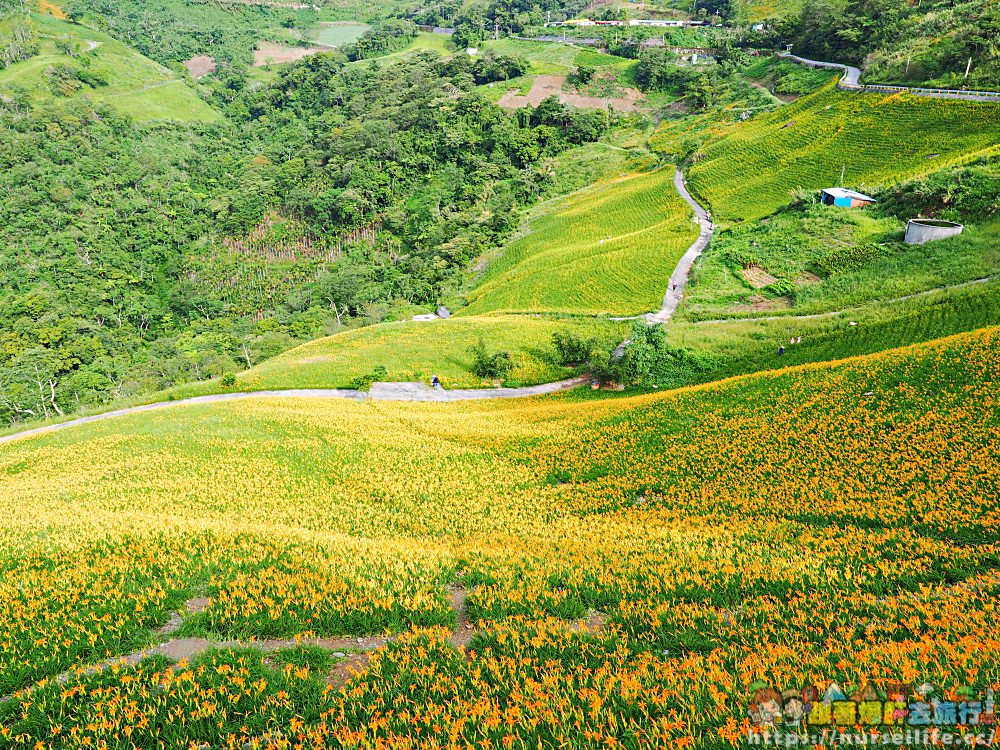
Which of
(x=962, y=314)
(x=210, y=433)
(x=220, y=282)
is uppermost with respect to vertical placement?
(x=962, y=314)

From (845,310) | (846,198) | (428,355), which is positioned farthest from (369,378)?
(846,198)

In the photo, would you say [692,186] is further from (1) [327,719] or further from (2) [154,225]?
(2) [154,225]

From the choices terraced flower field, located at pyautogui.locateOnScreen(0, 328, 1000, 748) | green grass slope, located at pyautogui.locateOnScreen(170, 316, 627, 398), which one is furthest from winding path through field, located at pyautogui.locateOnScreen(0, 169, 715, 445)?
terraced flower field, located at pyautogui.locateOnScreen(0, 328, 1000, 748)

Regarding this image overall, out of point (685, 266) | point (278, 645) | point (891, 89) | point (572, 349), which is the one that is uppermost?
point (891, 89)

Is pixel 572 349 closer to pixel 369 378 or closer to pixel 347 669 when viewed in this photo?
pixel 369 378

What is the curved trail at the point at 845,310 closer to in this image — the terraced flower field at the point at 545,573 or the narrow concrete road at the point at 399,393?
the narrow concrete road at the point at 399,393

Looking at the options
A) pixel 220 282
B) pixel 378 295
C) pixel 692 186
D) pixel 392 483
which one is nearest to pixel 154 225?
pixel 220 282
